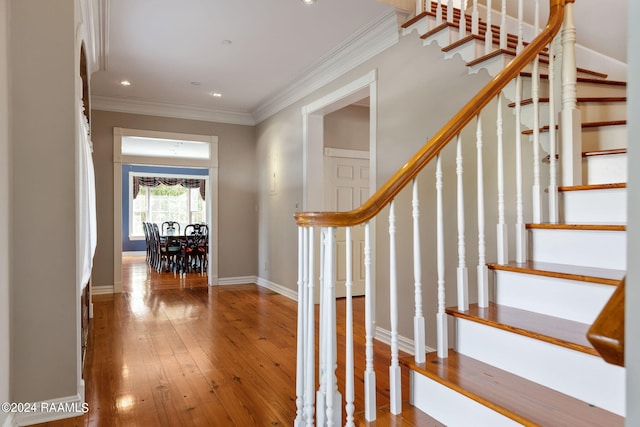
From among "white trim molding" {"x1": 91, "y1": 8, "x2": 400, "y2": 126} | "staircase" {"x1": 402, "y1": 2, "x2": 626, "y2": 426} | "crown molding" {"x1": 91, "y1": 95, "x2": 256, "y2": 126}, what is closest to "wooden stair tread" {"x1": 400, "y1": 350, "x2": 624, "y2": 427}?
"staircase" {"x1": 402, "y1": 2, "x2": 626, "y2": 426}

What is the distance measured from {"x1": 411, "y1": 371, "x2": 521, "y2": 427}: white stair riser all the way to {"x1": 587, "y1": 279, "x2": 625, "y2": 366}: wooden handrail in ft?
3.47

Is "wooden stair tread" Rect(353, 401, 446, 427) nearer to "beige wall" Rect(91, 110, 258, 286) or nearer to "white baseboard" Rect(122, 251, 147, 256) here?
"beige wall" Rect(91, 110, 258, 286)

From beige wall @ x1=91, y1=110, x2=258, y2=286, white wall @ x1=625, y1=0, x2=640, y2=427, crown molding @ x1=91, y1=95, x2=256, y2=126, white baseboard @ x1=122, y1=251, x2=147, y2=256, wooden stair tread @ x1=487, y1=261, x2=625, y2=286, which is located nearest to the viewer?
white wall @ x1=625, y1=0, x2=640, y2=427

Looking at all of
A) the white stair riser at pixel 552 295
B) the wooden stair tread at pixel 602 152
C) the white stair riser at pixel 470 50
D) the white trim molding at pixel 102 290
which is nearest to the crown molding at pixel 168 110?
the white trim molding at pixel 102 290

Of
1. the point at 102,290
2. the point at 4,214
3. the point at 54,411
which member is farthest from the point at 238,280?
the point at 4,214

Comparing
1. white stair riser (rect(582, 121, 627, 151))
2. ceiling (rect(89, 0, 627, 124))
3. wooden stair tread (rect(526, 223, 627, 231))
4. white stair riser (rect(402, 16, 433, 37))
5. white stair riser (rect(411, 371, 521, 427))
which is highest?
ceiling (rect(89, 0, 627, 124))

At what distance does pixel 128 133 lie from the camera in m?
5.83

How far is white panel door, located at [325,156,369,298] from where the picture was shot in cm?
531

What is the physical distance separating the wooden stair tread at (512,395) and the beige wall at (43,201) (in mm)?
1982

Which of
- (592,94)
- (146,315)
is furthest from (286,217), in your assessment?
(592,94)

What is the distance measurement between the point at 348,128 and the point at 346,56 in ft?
5.02

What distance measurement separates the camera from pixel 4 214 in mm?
1975

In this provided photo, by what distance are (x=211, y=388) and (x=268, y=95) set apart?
4165mm

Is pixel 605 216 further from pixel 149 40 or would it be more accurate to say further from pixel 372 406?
pixel 149 40
